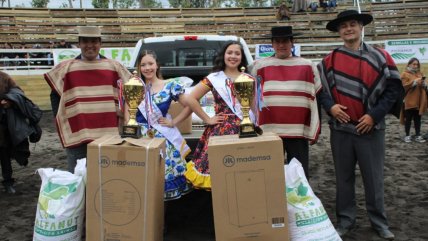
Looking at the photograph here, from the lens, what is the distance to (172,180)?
344 cm

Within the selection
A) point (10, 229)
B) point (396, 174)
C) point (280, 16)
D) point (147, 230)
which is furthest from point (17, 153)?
point (280, 16)

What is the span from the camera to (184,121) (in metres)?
4.24

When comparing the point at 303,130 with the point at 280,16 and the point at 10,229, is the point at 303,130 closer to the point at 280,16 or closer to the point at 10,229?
the point at 10,229

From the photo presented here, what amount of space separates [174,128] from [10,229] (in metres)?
2.01

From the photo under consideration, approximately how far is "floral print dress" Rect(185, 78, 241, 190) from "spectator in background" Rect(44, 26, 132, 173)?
2.74ft

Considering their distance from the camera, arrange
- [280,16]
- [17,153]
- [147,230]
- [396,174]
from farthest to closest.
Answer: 1. [280,16]
2. [396,174]
3. [17,153]
4. [147,230]

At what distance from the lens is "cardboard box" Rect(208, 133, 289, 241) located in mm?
2793

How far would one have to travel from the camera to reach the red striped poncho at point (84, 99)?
150 inches

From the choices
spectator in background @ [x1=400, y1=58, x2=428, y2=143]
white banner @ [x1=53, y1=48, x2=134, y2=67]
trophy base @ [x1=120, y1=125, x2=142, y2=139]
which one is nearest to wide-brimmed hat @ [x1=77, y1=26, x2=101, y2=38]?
trophy base @ [x1=120, y1=125, x2=142, y2=139]

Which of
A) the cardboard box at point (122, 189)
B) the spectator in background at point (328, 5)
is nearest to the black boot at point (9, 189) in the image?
the cardboard box at point (122, 189)

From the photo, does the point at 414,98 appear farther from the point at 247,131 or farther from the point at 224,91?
the point at 247,131

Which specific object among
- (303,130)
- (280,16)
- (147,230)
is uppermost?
(280,16)

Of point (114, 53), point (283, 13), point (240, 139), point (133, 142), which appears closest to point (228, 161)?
point (240, 139)

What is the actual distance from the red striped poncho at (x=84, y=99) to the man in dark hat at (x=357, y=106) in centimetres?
181
